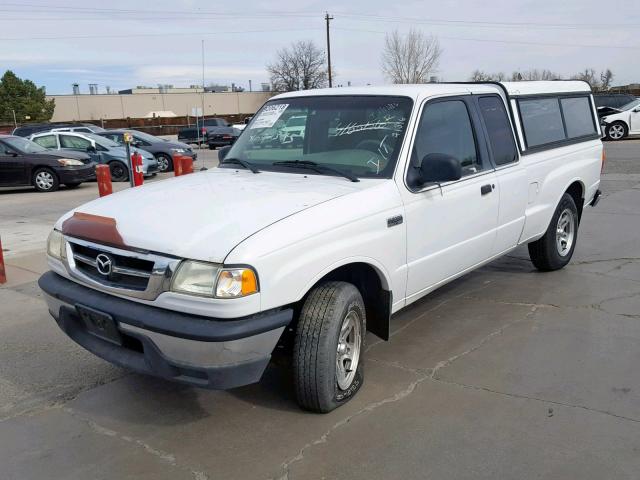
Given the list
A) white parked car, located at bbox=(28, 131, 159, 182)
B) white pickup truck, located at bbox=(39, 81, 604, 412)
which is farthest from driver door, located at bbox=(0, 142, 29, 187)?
white pickup truck, located at bbox=(39, 81, 604, 412)

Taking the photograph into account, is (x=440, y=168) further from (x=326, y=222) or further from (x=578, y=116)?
(x=578, y=116)

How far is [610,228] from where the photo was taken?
878 cm

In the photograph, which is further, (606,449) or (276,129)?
(276,129)

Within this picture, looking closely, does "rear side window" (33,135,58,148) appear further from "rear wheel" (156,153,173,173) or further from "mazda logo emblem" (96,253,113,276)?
"mazda logo emblem" (96,253,113,276)

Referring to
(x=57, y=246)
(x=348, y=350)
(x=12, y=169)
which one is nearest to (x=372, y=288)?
(x=348, y=350)

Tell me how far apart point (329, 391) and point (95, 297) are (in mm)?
1401

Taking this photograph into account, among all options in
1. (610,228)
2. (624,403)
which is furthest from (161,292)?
(610,228)

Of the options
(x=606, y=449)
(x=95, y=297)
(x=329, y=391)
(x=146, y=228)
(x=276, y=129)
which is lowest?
(x=606, y=449)

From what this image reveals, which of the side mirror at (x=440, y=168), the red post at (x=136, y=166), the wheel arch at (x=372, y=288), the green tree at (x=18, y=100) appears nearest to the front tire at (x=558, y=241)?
the side mirror at (x=440, y=168)

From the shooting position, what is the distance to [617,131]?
23.5 m

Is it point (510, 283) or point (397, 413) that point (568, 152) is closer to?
point (510, 283)

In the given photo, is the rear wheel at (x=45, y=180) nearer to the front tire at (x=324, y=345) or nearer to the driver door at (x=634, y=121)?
the front tire at (x=324, y=345)

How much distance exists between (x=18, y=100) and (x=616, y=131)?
5581 centimetres

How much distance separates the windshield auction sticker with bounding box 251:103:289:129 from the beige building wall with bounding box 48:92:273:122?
70.2m
